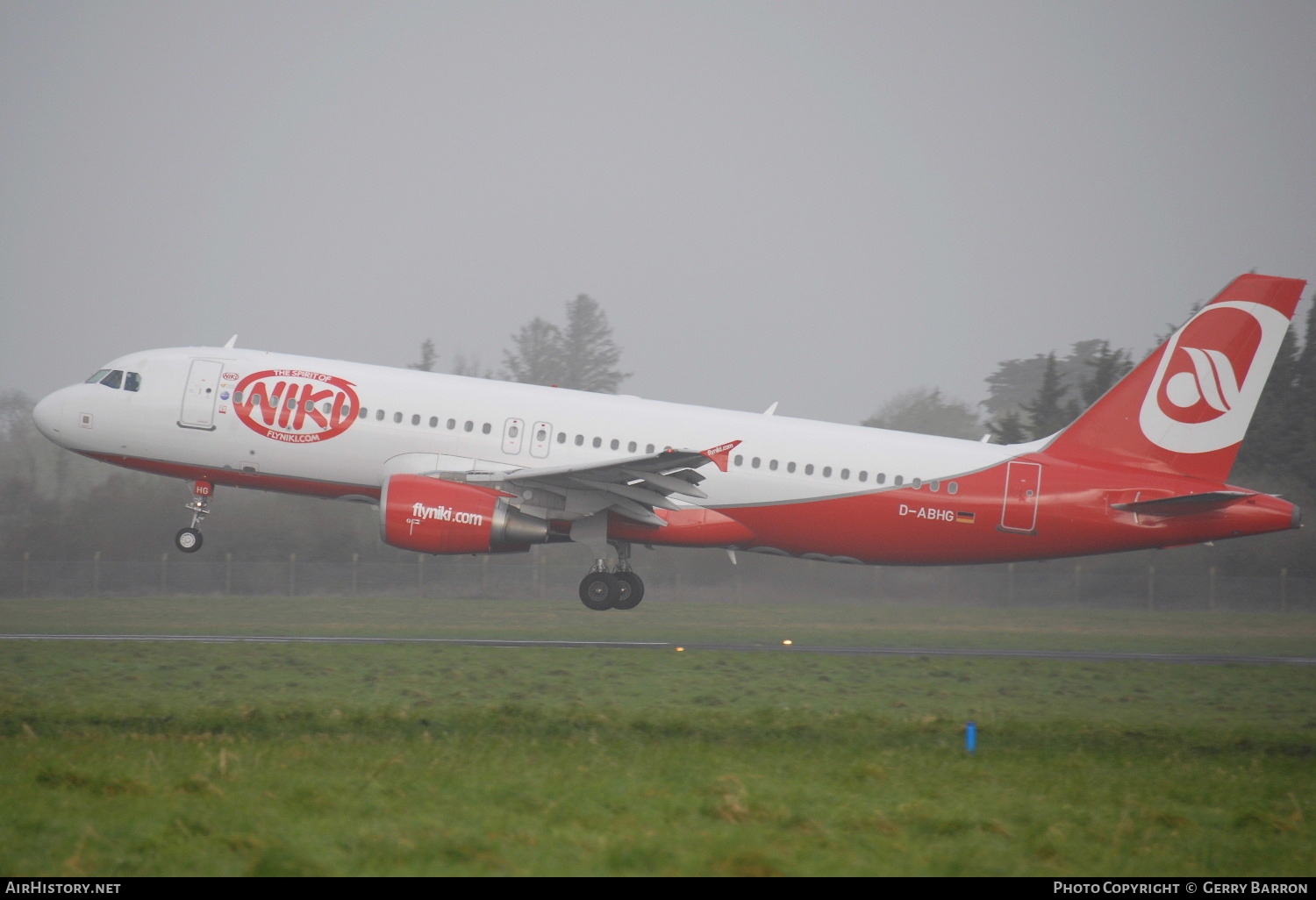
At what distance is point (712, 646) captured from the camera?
59.6ft

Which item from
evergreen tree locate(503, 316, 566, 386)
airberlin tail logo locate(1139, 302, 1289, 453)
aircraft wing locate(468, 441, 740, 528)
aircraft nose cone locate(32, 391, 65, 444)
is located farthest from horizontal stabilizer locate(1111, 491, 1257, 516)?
evergreen tree locate(503, 316, 566, 386)

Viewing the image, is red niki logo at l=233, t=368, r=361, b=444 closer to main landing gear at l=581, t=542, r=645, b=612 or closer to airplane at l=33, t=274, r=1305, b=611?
→ airplane at l=33, t=274, r=1305, b=611

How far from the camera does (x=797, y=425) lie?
2067 centimetres

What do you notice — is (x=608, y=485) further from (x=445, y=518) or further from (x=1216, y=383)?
(x=1216, y=383)

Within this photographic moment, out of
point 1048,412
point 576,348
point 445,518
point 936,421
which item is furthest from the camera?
point 576,348

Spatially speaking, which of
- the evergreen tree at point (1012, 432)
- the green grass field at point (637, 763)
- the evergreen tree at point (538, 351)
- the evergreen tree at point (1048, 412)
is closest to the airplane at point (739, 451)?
the green grass field at point (637, 763)

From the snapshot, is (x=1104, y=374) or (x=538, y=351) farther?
(x=538, y=351)

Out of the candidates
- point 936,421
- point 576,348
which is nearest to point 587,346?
point 576,348

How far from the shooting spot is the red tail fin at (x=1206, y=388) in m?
20.2

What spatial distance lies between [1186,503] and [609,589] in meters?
10.3

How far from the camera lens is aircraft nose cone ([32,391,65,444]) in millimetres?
20656

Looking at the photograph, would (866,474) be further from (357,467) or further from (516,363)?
(516,363)

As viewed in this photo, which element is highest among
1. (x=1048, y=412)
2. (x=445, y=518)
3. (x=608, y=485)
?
(x=1048, y=412)
